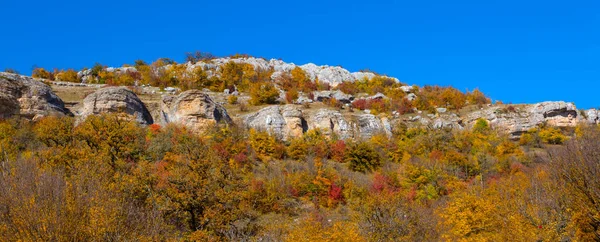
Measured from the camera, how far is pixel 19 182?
1802 cm

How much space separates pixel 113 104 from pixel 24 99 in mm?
9457

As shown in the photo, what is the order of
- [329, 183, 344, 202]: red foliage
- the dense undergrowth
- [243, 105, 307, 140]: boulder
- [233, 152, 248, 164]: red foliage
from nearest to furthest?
the dense undergrowth < [329, 183, 344, 202]: red foliage < [233, 152, 248, 164]: red foliage < [243, 105, 307, 140]: boulder

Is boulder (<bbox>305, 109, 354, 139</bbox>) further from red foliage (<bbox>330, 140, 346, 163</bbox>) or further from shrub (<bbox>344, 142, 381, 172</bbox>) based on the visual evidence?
shrub (<bbox>344, 142, 381, 172</bbox>)

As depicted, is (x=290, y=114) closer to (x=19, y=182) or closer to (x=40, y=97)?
(x=40, y=97)

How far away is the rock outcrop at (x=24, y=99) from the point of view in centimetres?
4869

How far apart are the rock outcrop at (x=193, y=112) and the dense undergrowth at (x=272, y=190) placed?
407 centimetres

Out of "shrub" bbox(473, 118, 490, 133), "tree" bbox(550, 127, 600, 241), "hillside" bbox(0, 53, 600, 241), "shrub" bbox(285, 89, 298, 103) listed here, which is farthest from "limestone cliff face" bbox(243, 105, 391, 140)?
"tree" bbox(550, 127, 600, 241)

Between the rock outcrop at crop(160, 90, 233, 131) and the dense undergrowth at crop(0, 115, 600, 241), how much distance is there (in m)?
4.07

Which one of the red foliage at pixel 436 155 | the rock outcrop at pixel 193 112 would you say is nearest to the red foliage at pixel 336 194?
the red foliage at pixel 436 155

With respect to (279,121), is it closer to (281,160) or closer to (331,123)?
(331,123)

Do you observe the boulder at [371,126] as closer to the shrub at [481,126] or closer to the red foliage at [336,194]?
the shrub at [481,126]

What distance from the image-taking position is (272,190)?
37344 mm

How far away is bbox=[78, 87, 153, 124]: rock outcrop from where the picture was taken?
→ 5359 centimetres

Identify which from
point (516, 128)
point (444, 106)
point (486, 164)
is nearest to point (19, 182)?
point (486, 164)
